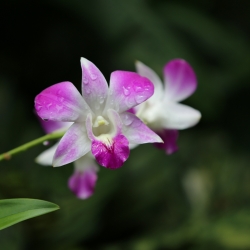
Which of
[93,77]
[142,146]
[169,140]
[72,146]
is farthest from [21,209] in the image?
[142,146]

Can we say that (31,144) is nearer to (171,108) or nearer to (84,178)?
(84,178)

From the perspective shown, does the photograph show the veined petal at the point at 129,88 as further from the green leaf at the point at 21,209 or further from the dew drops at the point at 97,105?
the green leaf at the point at 21,209

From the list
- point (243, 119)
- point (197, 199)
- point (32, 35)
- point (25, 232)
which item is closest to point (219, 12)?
point (243, 119)

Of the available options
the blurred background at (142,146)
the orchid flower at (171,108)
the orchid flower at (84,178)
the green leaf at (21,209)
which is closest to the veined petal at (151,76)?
the orchid flower at (171,108)

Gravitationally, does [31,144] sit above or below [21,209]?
above

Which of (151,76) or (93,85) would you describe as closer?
(93,85)

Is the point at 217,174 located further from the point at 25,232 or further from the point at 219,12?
the point at 219,12

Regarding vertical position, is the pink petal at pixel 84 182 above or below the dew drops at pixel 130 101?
below

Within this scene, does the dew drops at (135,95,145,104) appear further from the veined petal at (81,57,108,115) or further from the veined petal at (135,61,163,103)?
the veined petal at (135,61,163,103)
